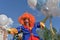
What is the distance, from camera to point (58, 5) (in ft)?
4.37

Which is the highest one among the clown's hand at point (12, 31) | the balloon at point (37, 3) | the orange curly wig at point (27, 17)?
the balloon at point (37, 3)

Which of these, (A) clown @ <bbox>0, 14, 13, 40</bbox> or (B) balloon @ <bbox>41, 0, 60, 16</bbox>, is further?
(A) clown @ <bbox>0, 14, 13, 40</bbox>

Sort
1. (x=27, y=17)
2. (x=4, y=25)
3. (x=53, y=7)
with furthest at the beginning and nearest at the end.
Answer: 1. (x=27, y=17)
2. (x=4, y=25)
3. (x=53, y=7)

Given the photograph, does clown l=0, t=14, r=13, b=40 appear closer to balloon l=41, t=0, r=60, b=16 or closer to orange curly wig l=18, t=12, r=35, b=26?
orange curly wig l=18, t=12, r=35, b=26

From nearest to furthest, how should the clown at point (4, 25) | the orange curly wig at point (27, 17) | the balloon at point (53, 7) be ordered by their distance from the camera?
the balloon at point (53, 7) < the clown at point (4, 25) < the orange curly wig at point (27, 17)

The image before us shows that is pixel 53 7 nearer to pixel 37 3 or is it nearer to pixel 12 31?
pixel 37 3

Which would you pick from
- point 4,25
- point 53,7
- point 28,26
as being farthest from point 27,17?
point 53,7

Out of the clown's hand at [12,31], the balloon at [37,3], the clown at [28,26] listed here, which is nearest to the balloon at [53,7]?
the balloon at [37,3]

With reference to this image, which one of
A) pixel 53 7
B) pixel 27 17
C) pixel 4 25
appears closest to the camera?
pixel 53 7

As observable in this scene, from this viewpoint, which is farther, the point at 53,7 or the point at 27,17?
the point at 27,17

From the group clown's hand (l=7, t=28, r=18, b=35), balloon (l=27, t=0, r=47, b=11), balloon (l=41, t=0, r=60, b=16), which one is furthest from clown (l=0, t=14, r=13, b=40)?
balloon (l=41, t=0, r=60, b=16)

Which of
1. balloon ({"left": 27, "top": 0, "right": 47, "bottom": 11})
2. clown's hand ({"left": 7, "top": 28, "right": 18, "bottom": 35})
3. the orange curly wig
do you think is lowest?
clown's hand ({"left": 7, "top": 28, "right": 18, "bottom": 35})

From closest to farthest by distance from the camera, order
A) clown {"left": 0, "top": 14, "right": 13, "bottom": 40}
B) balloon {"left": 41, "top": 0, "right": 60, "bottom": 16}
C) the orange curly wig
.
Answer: balloon {"left": 41, "top": 0, "right": 60, "bottom": 16}, clown {"left": 0, "top": 14, "right": 13, "bottom": 40}, the orange curly wig

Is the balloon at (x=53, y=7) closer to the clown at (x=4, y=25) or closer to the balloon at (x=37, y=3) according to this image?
the balloon at (x=37, y=3)
